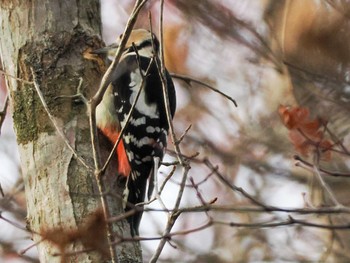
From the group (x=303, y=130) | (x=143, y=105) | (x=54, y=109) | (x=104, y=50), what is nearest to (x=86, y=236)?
(x=54, y=109)

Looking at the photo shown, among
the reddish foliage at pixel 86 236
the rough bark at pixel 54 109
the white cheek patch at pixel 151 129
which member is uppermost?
the white cheek patch at pixel 151 129

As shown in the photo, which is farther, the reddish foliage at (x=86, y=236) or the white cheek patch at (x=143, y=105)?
the white cheek patch at (x=143, y=105)

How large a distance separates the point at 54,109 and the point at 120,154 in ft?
2.32

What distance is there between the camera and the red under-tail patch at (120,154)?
3951 millimetres

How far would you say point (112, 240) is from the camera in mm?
2781

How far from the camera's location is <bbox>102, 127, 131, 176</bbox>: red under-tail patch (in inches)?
156

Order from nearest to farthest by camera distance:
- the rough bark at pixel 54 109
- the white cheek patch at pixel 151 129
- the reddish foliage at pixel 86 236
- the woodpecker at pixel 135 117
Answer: the reddish foliage at pixel 86 236 → the rough bark at pixel 54 109 → the woodpecker at pixel 135 117 → the white cheek patch at pixel 151 129

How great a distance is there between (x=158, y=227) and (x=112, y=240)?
3074 millimetres

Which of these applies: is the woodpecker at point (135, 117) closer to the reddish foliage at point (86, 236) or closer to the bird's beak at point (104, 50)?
the bird's beak at point (104, 50)

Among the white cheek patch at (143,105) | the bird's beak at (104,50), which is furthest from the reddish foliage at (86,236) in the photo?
the white cheek patch at (143,105)

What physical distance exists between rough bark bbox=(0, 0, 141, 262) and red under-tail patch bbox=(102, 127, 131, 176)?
161 millimetres

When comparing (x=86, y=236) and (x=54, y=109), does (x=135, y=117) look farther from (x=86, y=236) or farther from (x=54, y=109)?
(x=86, y=236)

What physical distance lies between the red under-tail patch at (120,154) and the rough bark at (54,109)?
0.16m

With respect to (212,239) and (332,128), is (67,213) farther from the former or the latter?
(212,239)
